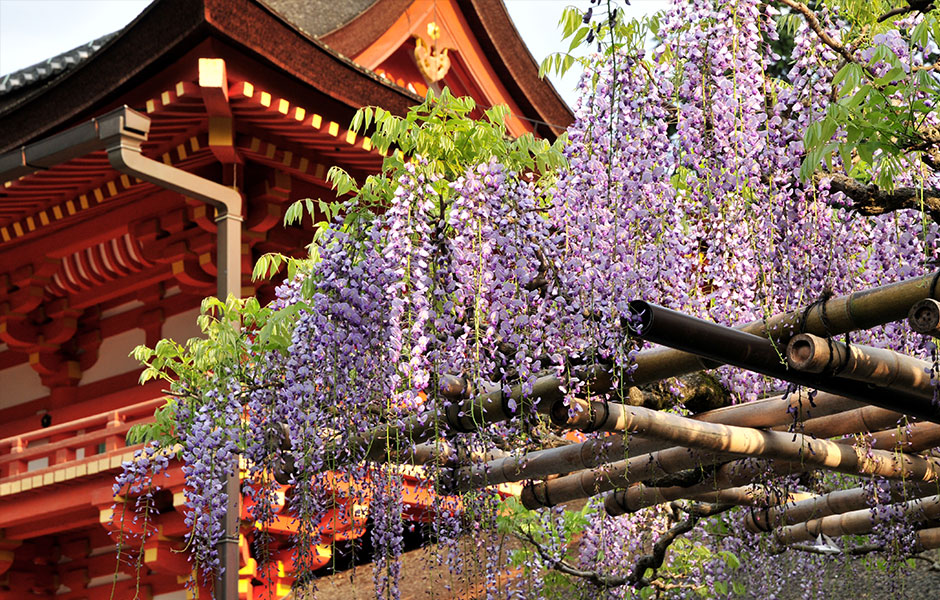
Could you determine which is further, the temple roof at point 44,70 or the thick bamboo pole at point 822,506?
the temple roof at point 44,70

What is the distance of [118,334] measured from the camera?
9.34 meters

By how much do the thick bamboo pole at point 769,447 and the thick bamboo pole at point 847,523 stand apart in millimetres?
574

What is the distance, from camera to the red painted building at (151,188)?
7148 millimetres

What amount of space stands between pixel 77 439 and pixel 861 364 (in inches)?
244

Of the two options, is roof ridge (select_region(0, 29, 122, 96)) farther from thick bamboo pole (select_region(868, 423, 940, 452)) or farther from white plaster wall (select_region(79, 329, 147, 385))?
thick bamboo pole (select_region(868, 423, 940, 452))

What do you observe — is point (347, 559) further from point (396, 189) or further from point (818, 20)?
point (818, 20)

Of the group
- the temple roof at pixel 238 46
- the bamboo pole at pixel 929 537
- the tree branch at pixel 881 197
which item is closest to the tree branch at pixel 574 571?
→ the bamboo pole at pixel 929 537

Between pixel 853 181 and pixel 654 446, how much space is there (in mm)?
1684

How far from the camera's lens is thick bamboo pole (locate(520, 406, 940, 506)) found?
4.23 metres

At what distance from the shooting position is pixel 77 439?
8133 millimetres

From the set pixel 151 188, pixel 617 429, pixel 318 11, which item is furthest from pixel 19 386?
pixel 617 429

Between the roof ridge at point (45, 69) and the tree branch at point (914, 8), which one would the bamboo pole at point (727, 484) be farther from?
the roof ridge at point (45, 69)

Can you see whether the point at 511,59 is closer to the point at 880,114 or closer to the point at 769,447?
the point at 769,447

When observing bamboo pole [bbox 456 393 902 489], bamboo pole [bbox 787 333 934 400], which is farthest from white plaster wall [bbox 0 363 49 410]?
bamboo pole [bbox 787 333 934 400]
